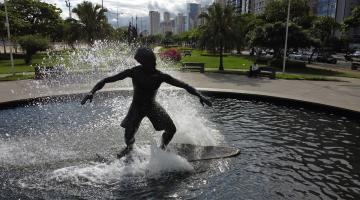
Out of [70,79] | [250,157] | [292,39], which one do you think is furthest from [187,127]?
[292,39]

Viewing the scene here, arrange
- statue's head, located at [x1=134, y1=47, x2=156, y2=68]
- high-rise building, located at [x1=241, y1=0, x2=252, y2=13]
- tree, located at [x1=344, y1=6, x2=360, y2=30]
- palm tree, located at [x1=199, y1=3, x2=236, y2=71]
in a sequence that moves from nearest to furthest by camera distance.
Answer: statue's head, located at [x1=134, y1=47, x2=156, y2=68] → palm tree, located at [x1=199, y1=3, x2=236, y2=71] → tree, located at [x1=344, y1=6, x2=360, y2=30] → high-rise building, located at [x1=241, y1=0, x2=252, y2=13]

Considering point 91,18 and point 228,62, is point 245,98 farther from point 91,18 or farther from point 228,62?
point 91,18

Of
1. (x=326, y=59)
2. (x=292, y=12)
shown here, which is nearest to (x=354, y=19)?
(x=292, y=12)

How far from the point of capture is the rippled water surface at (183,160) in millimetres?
6742

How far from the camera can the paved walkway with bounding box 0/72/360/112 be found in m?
15.6

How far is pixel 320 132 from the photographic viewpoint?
1108 cm

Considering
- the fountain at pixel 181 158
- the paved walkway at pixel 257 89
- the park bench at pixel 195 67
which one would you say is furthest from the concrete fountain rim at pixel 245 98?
the park bench at pixel 195 67

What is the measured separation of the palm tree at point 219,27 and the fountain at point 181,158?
1279 cm

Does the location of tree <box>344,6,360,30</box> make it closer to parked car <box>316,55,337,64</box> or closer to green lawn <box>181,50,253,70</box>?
green lawn <box>181,50,253,70</box>

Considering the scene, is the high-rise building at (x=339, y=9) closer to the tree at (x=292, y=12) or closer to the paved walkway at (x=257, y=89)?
the tree at (x=292, y=12)

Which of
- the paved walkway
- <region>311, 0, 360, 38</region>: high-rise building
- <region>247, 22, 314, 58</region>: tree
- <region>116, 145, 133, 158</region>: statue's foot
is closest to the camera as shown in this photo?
<region>116, 145, 133, 158</region>: statue's foot

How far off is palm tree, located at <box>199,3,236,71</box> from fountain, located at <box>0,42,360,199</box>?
1279cm

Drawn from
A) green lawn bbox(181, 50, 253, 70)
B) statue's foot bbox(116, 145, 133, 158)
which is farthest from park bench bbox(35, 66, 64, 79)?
statue's foot bbox(116, 145, 133, 158)

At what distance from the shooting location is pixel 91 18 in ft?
146
